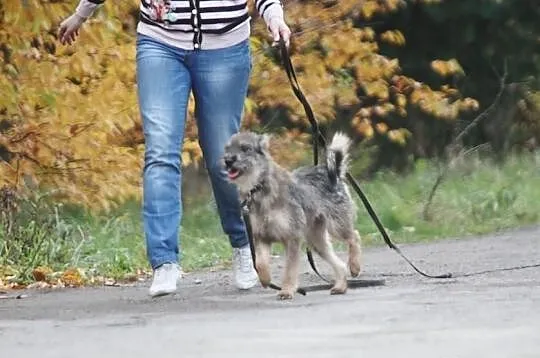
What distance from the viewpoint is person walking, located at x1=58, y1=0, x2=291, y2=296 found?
28.0 feet

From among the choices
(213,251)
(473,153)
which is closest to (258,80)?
(213,251)

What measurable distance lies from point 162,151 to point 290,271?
2.91 ft

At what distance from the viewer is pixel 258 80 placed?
48.9 ft

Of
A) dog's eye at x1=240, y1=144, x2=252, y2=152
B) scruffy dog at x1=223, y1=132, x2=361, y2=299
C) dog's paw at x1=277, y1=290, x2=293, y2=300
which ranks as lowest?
dog's paw at x1=277, y1=290, x2=293, y2=300

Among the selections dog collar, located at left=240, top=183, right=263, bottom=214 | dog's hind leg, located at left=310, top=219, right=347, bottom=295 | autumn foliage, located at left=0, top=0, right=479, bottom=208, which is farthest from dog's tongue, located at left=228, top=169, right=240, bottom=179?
autumn foliage, located at left=0, top=0, right=479, bottom=208

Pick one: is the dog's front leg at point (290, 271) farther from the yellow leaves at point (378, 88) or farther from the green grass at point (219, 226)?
the yellow leaves at point (378, 88)

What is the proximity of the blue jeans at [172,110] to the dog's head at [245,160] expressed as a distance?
0.14m

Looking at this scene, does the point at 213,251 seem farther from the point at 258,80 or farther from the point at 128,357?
the point at 128,357

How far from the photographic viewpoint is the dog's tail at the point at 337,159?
9.41 metres

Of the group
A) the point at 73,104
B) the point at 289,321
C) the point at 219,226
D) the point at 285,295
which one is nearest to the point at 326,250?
the point at 285,295

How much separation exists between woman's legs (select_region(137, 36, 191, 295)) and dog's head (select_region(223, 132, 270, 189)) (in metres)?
0.27

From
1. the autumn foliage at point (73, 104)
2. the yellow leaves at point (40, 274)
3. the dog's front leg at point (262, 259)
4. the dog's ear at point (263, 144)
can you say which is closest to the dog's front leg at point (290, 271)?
the dog's front leg at point (262, 259)

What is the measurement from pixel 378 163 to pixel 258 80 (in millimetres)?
6796

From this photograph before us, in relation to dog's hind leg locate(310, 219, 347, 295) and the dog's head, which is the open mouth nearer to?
the dog's head
